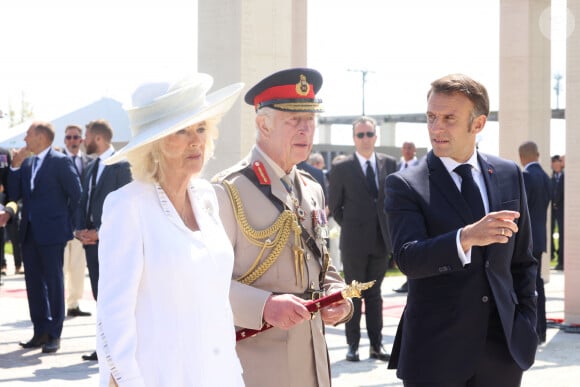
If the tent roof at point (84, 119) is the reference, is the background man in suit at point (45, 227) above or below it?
below

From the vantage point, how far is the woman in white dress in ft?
9.65

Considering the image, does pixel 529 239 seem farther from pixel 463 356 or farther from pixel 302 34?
pixel 302 34

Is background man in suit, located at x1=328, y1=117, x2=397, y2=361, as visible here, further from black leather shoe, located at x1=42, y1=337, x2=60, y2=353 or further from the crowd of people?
the crowd of people

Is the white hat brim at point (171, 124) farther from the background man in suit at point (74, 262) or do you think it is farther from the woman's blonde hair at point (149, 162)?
the background man in suit at point (74, 262)

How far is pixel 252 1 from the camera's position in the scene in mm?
9023

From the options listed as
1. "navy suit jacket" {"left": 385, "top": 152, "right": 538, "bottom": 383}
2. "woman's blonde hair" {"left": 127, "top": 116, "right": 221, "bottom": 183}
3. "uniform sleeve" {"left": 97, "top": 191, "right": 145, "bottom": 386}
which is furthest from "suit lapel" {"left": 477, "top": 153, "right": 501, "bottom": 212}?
"uniform sleeve" {"left": 97, "top": 191, "right": 145, "bottom": 386}

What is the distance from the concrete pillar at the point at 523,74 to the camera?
1593cm

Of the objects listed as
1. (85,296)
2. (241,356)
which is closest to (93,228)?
(85,296)

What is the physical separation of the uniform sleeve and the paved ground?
4962mm

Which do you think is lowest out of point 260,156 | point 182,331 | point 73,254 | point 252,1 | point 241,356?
point 73,254

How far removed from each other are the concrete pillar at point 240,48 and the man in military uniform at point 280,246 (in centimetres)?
493

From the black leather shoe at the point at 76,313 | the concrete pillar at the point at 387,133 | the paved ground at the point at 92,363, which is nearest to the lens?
the paved ground at the point at 92,363

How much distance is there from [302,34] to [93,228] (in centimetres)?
577

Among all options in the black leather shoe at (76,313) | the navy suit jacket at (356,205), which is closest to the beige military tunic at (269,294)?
the navy suit jacket at (356,205)
